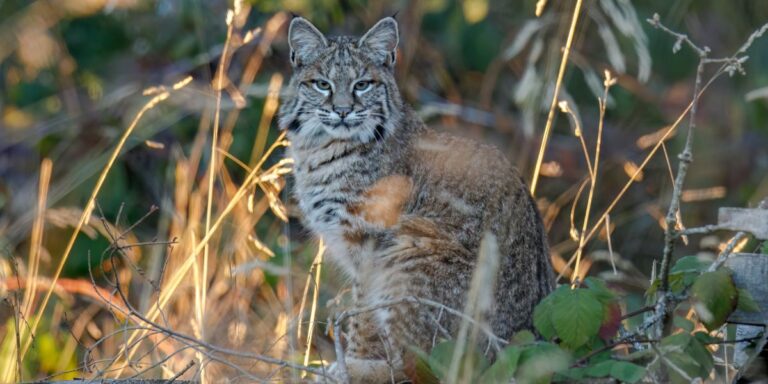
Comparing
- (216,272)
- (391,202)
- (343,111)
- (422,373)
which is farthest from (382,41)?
(422,373)

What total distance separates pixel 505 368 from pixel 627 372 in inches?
12.7

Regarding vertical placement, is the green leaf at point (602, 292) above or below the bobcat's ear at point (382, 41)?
below

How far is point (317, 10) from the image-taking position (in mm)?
8547

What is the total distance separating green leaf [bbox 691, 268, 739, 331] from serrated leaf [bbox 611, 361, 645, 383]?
1.14 ft

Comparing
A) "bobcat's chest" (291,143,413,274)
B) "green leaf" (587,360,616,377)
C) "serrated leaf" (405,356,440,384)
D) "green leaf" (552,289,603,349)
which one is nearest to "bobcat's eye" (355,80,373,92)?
"bobcat's chest" (291,143,413,274)

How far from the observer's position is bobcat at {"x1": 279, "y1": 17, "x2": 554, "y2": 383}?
4977mm

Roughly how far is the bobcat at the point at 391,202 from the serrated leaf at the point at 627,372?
1.08m

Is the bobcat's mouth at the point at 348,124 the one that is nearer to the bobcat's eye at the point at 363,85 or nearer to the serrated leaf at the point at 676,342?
the bobcat's eye at the point at 363,85

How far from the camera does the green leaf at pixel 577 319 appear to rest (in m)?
3.73

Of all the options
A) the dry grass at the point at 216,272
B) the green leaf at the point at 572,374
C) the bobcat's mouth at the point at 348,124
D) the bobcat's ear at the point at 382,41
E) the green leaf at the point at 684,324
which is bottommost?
the dry grass at the point at 216,272

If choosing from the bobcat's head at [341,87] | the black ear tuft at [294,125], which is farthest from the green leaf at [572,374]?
the black ear tuft at [294,125]

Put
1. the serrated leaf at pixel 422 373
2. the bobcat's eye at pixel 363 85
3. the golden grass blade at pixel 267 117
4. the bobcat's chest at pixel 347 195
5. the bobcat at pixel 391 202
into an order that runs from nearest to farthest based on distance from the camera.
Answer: the serrated leaf at pixel 422 373
the bobcat at pixel 391 202
the bobcat's chest at pixel 347 195
the bobcat's eye at pixel 363 85
the golden grass blade at pixel 267 117

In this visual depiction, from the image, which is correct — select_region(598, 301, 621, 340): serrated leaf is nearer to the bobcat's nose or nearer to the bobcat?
the bobcat

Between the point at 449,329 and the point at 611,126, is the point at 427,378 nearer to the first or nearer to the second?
the point at 449,329
